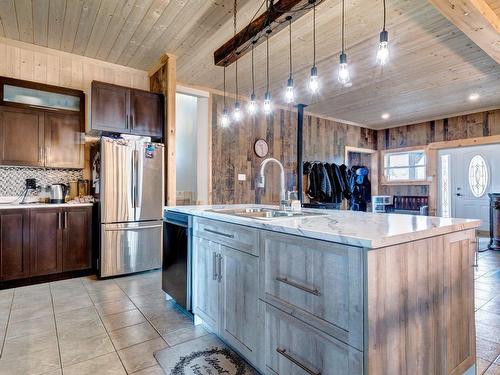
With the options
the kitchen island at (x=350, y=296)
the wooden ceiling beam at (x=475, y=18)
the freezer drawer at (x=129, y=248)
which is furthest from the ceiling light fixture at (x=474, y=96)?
the freezer drawer at (x=129, y=248)

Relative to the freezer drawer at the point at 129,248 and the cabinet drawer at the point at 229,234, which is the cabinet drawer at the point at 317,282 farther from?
the freezer drawer at the point at 129,248

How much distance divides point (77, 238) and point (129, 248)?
0.62 meters

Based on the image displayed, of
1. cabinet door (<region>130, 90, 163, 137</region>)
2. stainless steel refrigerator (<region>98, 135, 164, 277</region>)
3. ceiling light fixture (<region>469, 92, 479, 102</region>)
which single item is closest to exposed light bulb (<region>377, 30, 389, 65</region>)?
stainless steel refrigerator (<region>98, 135, 164, 277</region>)

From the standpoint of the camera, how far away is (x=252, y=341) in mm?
1655

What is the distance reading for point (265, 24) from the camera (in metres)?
2.15

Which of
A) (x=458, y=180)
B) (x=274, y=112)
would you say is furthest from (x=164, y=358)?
(x=458, y=180)

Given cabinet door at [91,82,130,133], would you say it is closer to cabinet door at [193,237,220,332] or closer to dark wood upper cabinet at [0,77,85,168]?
dark wood upper cabinet at [0,77,85,168]

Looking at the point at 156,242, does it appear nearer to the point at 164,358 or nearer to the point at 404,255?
the point at 164,358

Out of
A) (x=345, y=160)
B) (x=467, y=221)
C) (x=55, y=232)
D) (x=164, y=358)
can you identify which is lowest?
(x=164, y=358)

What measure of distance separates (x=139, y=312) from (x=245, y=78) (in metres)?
3.46

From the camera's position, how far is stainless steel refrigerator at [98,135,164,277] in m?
3.45

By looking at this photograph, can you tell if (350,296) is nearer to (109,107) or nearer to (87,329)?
(87,329)

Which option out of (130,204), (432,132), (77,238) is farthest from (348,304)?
(432,132)

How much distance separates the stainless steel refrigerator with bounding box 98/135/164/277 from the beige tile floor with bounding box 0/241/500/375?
364 millimetres
